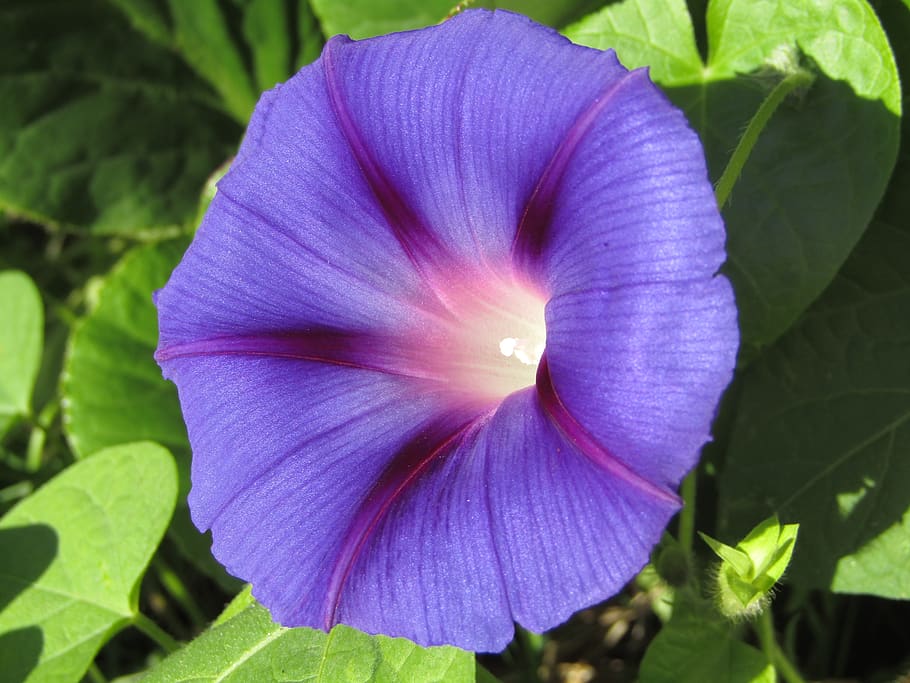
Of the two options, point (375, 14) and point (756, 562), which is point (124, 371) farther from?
point (756, 562)

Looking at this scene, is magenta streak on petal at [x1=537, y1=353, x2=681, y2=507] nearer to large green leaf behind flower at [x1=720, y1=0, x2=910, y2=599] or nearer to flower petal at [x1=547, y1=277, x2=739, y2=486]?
flower petal at [x1=547, y1=277, x2=739, y2=486]

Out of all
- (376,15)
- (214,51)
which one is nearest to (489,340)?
(376,15)

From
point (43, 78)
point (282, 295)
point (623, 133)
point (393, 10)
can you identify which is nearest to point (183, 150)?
point (43, 78)

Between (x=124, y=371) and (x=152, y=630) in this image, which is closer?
(x=152, y=630)

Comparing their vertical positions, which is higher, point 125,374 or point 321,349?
point 321,349

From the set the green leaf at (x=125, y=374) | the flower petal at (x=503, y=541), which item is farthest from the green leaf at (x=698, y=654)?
the green leaf at (x=125, y=374)

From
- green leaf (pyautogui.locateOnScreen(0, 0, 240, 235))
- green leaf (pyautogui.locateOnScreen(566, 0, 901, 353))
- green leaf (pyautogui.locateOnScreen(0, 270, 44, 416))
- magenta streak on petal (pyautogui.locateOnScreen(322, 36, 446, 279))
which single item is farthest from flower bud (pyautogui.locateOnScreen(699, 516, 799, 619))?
green leaf (pyautogui.locateOnScreen(0, 0, 240, 235))
